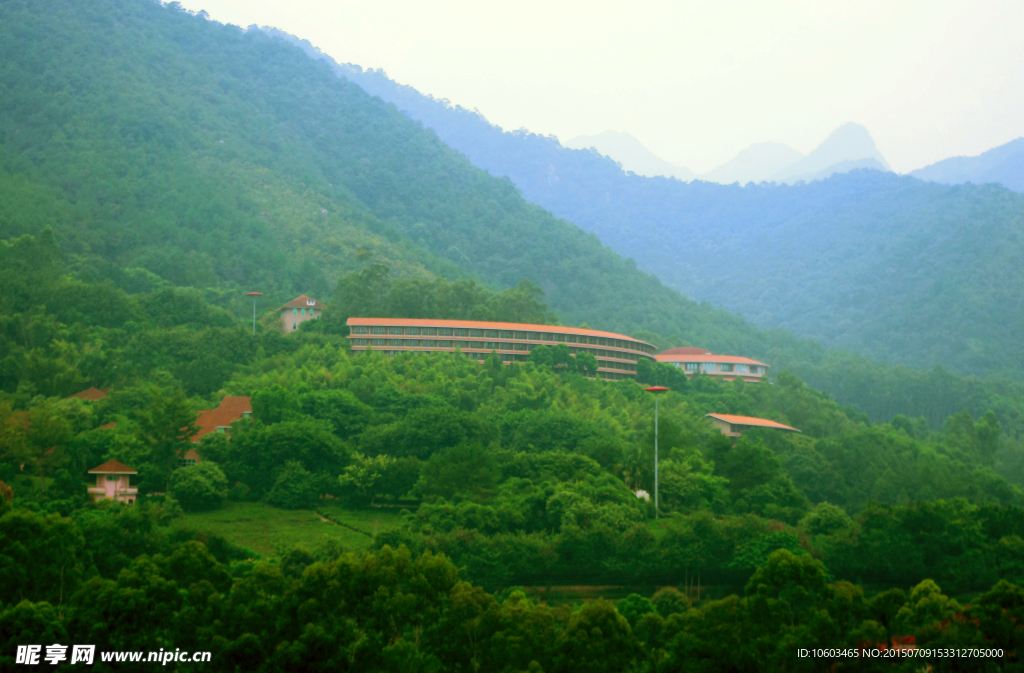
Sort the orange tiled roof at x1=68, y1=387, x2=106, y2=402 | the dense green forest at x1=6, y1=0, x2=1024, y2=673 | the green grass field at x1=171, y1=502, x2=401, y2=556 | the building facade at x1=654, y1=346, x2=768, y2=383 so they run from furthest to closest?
the building facade at x1=654, y1=346, x2=768, y2=383 < the orange tiled roof at x1=68, y1=387, x2=106, y2=402 < the green grass field at x1=171, y1=502, x2=401, y2=556 < the dense green forest at x1=6, y1=0, x2=1024, y2=673

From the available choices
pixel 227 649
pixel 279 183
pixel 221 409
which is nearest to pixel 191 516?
pixel 221 409

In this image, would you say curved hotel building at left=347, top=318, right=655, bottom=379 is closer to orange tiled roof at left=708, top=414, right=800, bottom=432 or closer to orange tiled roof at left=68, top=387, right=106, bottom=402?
orange tiled roof at left=708, top=414, right=800, bottom=432

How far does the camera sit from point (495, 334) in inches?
2542

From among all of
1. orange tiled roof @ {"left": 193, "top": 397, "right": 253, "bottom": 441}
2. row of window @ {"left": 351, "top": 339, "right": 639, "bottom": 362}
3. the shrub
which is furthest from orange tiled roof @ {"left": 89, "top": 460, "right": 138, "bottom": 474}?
row of window @ {"left": 351, "top": 339, "right": 639, "bottom": 362}

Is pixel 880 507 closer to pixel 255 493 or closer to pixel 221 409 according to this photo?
pixel 255 493

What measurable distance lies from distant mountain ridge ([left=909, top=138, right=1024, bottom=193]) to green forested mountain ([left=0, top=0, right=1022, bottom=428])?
92685 millimetres

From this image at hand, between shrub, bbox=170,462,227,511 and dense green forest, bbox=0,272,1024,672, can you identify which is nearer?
dense green forest, bbox=0,272,1024,672

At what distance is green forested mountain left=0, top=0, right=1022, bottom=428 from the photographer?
82750 mm

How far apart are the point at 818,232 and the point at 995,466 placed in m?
82.7

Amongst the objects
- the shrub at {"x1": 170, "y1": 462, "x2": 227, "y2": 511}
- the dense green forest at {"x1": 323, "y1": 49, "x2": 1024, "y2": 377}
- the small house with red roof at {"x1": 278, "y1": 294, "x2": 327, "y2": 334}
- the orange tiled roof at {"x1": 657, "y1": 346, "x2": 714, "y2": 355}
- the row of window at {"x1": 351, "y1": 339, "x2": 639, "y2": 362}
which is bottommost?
the shrub at {"x1": 170, "y1": 462, "x2": 227, "y2": 511}

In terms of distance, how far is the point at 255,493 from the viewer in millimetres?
42156

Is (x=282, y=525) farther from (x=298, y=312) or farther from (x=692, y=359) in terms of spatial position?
(x=692, y=359)

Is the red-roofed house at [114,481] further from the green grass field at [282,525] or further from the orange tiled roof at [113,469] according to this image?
the green grass field at [282,525]

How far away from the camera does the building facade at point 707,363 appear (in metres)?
74.8
